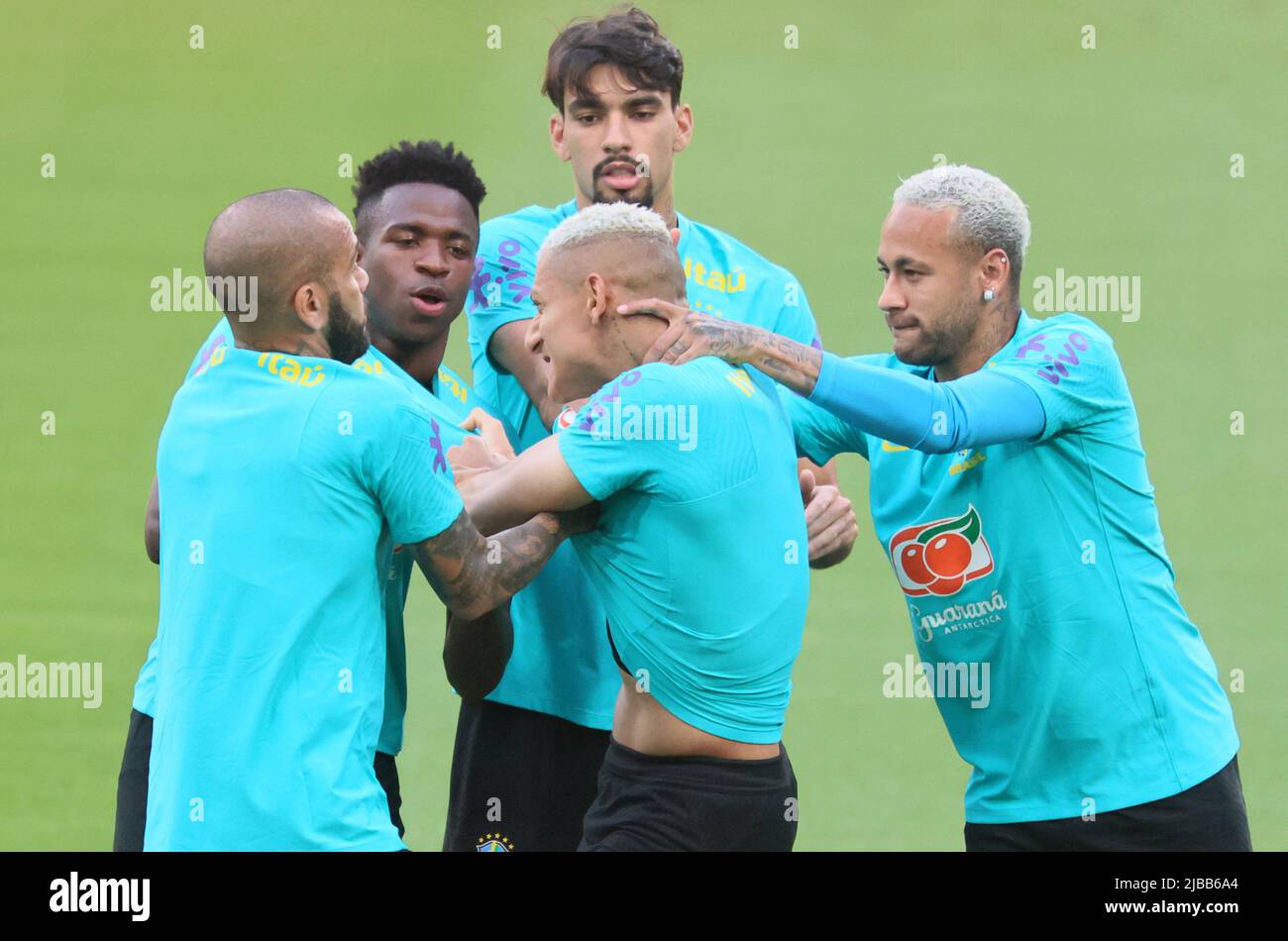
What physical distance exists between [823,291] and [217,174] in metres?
3.43

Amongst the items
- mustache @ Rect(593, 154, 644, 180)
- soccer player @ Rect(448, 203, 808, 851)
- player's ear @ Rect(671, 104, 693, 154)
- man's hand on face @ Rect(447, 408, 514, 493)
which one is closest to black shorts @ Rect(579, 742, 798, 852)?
soccer player @ Rect(448, 203, 808, 851)

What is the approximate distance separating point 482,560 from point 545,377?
3.01 ft

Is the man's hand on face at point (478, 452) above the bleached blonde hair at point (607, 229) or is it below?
below

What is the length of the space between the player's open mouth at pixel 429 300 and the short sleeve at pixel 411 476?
90cm

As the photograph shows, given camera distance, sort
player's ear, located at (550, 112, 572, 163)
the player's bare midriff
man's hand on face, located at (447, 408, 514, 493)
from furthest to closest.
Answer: player's ear, located at (550, 112, 572, 163)
man's hand on face, located at (447, 408, 514, 493)
the player's bare midriff

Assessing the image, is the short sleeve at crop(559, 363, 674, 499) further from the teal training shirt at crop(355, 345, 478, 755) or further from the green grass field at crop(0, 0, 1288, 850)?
the green grass field at crop(0, 0, 1288, 850)

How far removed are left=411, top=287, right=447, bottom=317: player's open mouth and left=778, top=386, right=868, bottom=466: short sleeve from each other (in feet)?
2.71

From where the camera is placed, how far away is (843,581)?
7496 mm

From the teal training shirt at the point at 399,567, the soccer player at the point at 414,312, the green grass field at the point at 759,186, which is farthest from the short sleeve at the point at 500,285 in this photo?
the green grass field at the point at 759,186

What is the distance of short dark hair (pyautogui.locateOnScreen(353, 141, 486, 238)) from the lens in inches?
158

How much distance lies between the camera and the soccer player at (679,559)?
121 inches

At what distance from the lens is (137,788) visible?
3.77 meters

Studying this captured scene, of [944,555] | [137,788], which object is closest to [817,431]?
[944,555]

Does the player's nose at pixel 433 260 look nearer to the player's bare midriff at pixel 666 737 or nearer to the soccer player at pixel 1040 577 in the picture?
the soccer player at pixel 1040 577
